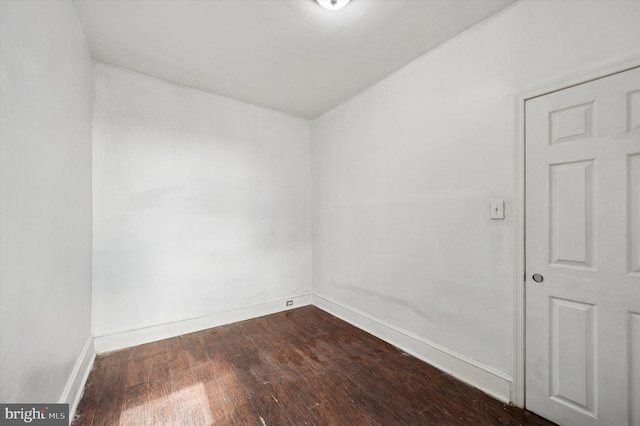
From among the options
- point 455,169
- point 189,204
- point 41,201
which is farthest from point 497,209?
point 189,204

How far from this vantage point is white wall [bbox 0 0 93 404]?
1.08 m

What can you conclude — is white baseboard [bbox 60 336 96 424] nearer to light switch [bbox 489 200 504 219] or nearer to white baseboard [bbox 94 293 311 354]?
white baseboard [bbox 94 293 311 354]

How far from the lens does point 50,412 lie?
4.58ft

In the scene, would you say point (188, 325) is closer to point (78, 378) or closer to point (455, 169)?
point (78, 378)

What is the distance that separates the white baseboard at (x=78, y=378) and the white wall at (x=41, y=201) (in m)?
0.02

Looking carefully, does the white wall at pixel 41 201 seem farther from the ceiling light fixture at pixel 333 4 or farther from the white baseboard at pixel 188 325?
the ceiling light fixture at pixel 333 4

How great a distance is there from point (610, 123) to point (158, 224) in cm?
368

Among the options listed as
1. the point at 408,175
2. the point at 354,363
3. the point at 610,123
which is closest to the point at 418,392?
the point at 354,363

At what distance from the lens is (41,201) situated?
54.6 inches

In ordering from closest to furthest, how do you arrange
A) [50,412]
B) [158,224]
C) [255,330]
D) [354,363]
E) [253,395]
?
[50,412]
[253,395]
[354,363]
[158,224]
[255,330]

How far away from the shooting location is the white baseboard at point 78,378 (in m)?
1.72

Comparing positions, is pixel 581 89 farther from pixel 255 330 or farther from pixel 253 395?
pixel 255 330

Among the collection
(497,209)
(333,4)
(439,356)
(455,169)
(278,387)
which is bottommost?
(278,387)

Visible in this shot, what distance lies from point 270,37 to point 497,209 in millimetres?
2258
